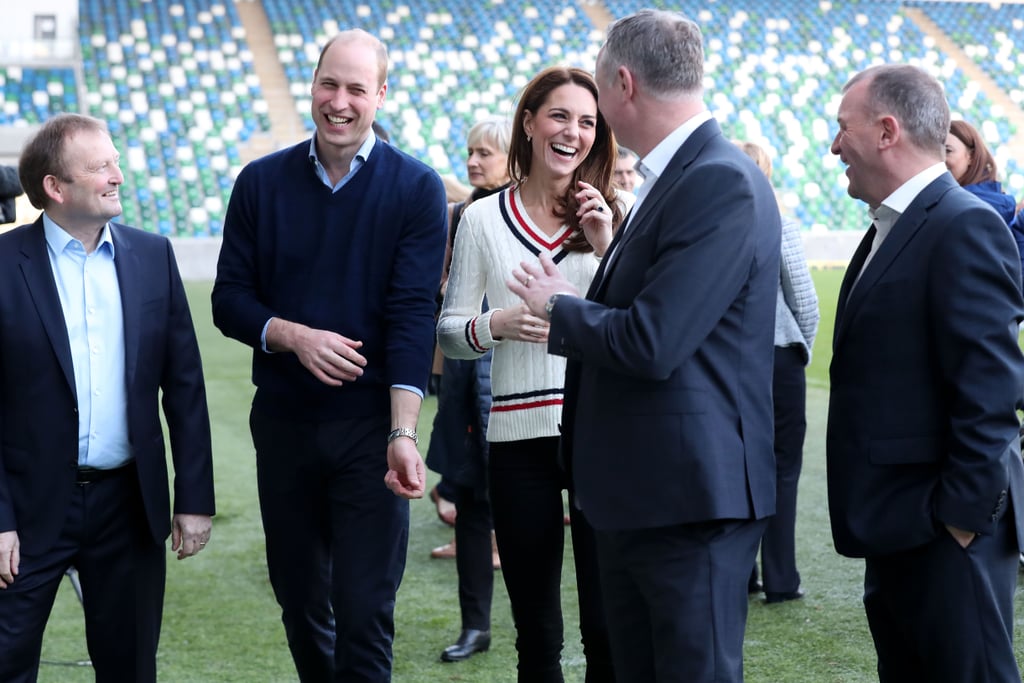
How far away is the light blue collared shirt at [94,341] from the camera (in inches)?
97.3

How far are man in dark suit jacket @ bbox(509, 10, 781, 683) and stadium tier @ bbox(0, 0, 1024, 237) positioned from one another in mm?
17540

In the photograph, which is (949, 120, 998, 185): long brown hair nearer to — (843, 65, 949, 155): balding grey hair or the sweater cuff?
(843, 65, 949, 155): balding grey hair

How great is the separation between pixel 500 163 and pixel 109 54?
19.8 m

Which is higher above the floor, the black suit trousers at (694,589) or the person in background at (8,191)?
the person in background at (8,191)

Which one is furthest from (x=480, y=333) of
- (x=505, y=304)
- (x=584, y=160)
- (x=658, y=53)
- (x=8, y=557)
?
(x=8, y=557)

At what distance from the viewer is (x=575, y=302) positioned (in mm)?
1947

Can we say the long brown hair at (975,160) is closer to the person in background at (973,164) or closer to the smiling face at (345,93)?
the person in background at (973,164)

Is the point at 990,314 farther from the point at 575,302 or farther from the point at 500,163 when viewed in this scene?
the point at 500,163

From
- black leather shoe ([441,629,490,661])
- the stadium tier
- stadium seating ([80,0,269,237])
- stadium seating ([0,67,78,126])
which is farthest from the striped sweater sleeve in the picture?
stadium seating ([0,67,78,126])

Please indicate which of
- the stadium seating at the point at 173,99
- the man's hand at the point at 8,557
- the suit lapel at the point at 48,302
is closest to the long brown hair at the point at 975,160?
the suit lapel at the point at 48,302

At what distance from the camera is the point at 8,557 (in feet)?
7.88

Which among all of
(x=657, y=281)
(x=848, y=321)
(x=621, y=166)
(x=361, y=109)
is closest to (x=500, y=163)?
(x=621, y=166)

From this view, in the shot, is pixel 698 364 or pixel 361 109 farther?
pixel 361 109

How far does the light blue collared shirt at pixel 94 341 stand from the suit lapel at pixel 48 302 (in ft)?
0.08
